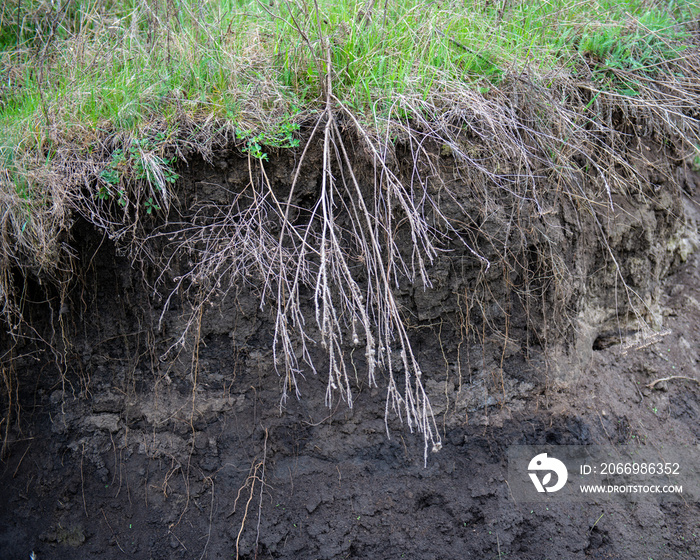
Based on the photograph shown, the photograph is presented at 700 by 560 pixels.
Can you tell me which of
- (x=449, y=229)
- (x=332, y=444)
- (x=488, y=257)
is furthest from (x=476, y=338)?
(x=332, y=444)

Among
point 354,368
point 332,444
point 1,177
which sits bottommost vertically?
point 332,444

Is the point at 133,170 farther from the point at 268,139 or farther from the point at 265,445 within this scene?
the point at 265,445

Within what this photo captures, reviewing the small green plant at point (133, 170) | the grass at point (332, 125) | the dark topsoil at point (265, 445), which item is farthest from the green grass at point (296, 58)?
the dark topsoil at point (265, 445)

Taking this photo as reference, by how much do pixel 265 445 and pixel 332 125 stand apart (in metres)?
1.65

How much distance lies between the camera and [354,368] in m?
2.40

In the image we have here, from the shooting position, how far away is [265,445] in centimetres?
256

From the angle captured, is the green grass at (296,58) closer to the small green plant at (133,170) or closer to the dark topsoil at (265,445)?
the small green plant at (133,170)

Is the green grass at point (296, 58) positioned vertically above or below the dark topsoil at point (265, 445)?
above

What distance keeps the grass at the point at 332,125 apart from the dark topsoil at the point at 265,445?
0.62 feet

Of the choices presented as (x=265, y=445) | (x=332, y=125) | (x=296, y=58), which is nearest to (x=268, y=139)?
(x=332, y=125)

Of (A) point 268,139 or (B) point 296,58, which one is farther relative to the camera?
(B) point 296,58

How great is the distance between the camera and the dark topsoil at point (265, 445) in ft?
8.16

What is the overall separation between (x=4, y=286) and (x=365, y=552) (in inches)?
86.4

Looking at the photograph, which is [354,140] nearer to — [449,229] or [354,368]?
[449,229]
